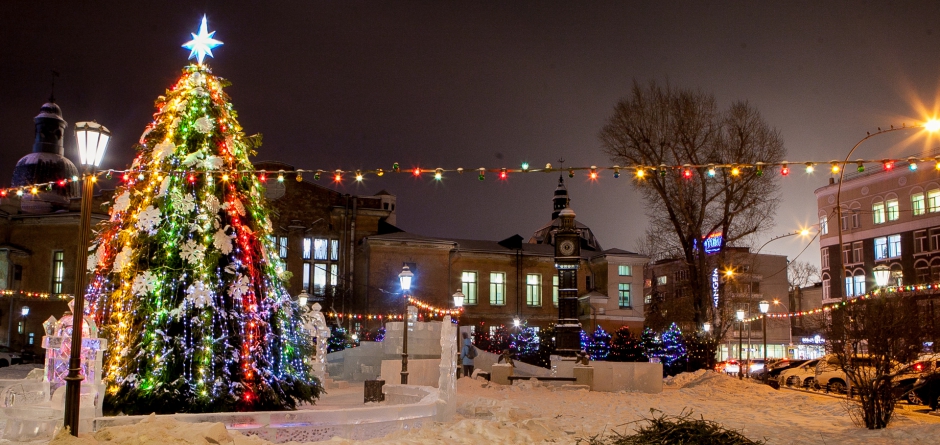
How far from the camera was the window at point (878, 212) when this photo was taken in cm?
5209

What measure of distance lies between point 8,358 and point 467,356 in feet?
76.7

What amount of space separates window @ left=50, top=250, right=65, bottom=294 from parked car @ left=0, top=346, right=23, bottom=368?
379cm

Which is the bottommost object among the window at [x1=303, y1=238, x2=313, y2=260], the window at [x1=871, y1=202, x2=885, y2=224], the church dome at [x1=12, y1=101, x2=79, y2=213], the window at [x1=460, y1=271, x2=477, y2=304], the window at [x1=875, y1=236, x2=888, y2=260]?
the window at [x1=460, y1=271, x2=477, y2=304]

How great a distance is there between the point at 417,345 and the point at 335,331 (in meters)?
10.3

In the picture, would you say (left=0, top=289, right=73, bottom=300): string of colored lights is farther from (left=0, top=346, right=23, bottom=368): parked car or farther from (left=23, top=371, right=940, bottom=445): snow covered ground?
(left=23, top=371, right=940, bottom=445): snow covered ground

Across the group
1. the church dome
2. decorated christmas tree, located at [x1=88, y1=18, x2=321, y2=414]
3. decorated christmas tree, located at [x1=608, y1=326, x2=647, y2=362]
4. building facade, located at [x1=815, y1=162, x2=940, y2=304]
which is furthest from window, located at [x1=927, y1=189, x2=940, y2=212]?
the church dome

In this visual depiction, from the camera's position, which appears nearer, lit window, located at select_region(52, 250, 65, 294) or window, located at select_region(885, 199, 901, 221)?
lit window, located at select_region(52, 250, 65, 294)

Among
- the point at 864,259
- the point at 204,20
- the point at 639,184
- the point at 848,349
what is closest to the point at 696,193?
the point at 639,184

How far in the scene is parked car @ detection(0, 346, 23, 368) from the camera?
35.9m

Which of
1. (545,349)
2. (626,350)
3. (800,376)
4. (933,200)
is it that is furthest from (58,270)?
(933,200)

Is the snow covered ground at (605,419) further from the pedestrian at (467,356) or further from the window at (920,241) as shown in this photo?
the window at (920,241)

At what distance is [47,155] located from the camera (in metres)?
56.1

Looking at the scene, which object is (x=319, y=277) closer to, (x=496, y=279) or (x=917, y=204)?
(x=496, y=279)

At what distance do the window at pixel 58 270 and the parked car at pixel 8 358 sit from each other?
379 centimetres
